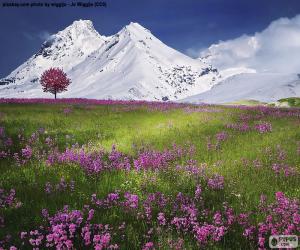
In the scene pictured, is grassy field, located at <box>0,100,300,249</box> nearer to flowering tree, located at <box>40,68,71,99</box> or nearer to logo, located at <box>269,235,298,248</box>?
logo, located at <box>269,235,298,248</box>

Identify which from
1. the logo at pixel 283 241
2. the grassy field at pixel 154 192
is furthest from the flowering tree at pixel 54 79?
the logo at pixel 283 241

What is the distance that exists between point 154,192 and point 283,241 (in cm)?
275

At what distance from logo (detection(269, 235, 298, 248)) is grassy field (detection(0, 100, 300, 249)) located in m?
0.14

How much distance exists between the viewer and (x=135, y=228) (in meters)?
5.50

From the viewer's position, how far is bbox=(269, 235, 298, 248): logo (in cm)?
455

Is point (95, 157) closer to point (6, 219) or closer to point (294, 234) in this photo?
point (6, 219)

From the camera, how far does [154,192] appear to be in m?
7.00

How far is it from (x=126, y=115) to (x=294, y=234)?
15.0 metres

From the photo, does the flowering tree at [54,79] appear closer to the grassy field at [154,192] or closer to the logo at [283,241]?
the grassy field at [154,192]

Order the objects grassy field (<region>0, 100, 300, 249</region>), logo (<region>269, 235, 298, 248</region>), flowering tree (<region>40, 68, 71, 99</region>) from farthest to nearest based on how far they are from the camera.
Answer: flowering tree (<region>40, 68, 71, 99</region>) < grassy field (<region>0, 100, 300, 249</region>) < logo (<region>269, 235, 298, 248</region>)

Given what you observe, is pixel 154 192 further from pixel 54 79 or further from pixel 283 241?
pixel 54 79

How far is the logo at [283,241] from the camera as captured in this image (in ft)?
14.9

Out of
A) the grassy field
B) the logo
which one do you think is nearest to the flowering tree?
the grassy field

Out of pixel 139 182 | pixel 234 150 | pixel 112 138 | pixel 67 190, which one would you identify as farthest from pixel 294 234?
pixel 112 138
